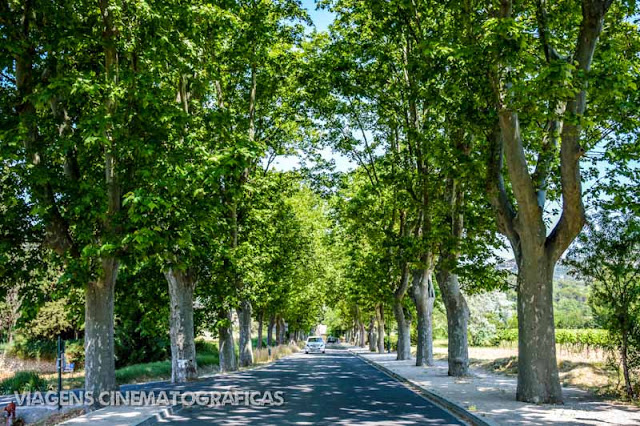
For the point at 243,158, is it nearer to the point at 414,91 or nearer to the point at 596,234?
the point at 414,91

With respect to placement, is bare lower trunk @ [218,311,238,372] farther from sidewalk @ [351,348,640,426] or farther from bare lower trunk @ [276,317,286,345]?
bare lower trunk @ [276,317,286,345]

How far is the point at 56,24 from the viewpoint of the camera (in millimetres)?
12297

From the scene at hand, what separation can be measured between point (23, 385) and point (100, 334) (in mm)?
9742

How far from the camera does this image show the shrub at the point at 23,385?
19.0 meters

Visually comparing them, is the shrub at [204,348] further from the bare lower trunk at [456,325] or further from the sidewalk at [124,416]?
the sidewalk at [124,416]

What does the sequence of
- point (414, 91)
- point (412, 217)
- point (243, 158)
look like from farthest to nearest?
point (412, 217) < point (414, 91) < point (243, 158)

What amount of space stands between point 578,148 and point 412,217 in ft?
58.6

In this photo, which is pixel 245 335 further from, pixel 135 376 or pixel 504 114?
pixel 504 114

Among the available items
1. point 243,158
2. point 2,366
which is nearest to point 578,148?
point 243,158

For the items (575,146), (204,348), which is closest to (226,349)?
(204,348)

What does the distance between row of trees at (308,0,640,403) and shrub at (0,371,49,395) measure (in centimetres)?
1403

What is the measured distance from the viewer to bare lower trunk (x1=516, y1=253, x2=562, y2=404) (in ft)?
38.8

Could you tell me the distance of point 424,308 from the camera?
26.1 meters

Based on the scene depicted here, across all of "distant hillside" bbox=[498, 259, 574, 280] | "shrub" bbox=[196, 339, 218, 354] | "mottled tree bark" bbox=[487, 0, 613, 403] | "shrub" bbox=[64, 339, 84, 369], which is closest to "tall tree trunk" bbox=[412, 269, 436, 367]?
"distant hillside" bbox=[498, 259, 574, 280]
